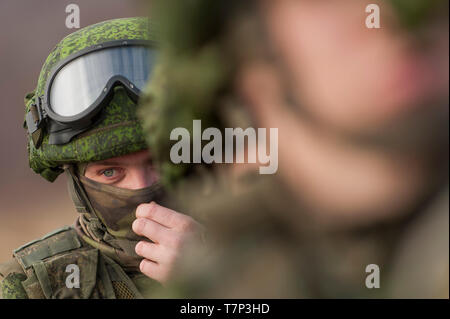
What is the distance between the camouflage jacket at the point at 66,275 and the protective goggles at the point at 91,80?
335mm

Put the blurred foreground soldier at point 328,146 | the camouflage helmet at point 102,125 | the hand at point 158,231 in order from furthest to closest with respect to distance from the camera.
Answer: the camouflage helmet at point 102,125
the hand at point 158,231
the blurred foreground soldier at point 328,146

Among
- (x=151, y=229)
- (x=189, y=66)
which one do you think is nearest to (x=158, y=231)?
(x=151, y=229)

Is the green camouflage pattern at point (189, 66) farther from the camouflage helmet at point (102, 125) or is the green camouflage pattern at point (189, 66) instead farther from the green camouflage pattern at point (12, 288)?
the green camouflage pattern at point (12, 288)

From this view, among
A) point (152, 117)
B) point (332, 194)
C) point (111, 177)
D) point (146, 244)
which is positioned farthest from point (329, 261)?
point (111, 177)

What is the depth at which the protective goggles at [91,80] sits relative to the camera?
1.48m

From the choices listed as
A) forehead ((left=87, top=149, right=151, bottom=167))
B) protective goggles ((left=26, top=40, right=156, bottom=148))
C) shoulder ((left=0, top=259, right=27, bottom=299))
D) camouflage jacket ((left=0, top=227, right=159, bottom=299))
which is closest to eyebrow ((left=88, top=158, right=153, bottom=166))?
forehead ((left=87, top=149, right=151, bottom=167))

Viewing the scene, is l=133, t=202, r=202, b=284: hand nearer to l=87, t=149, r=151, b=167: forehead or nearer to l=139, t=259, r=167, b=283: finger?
l=139, t=259, r=167, b=283: finger

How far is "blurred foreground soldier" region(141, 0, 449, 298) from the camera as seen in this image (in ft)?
1.10

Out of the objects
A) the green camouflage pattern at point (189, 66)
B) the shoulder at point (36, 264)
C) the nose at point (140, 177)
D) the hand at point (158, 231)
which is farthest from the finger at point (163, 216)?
the green camouflage pattern at point (189, 66)

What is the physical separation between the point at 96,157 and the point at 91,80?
0.23 metres

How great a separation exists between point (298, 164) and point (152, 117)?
19cm

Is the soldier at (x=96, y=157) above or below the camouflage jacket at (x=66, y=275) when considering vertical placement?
above

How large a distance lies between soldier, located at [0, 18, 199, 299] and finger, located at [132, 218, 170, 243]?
0.24 metres

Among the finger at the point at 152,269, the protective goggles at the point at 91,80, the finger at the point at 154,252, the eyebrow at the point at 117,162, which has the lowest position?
the finger at the point at 152,269
